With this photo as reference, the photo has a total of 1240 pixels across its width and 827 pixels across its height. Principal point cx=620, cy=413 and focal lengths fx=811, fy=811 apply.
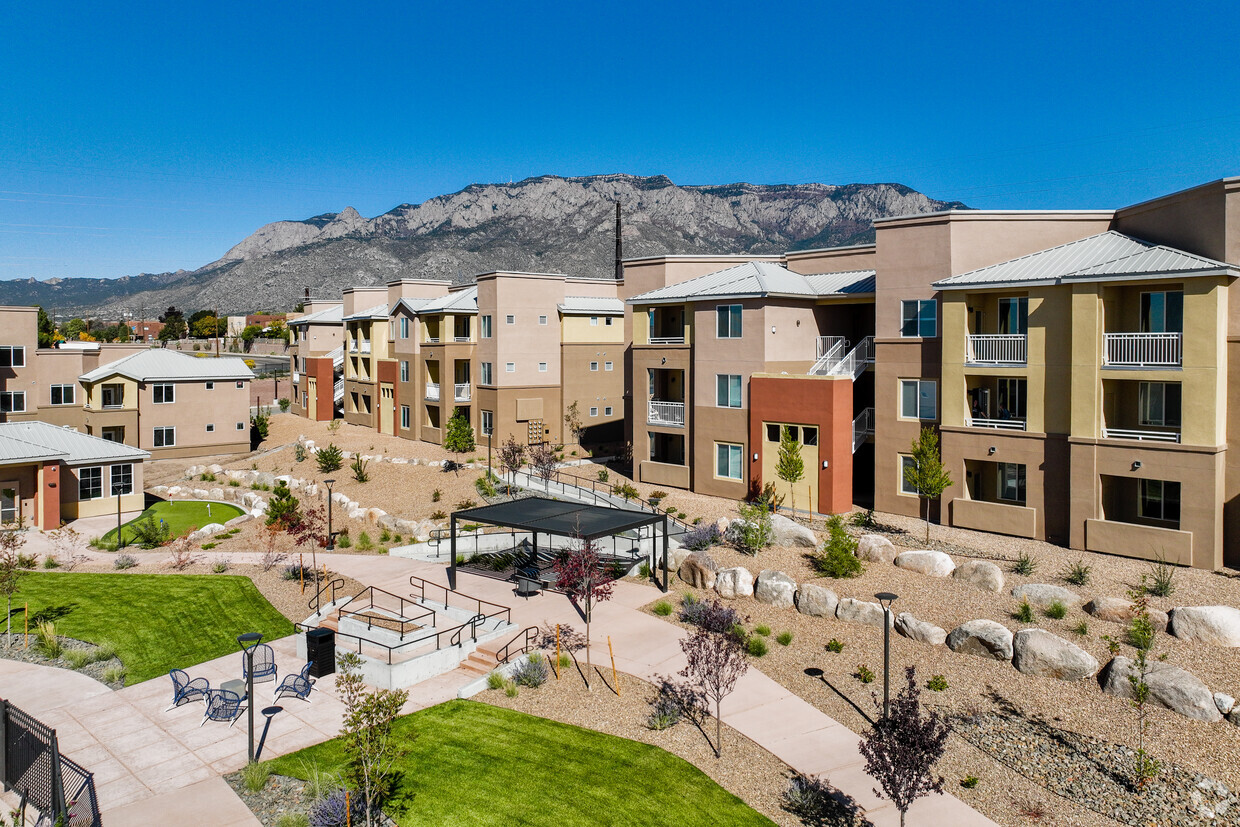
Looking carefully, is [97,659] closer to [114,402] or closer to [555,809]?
[555,809]

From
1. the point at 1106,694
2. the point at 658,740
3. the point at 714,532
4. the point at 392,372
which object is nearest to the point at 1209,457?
the point at 1106,694

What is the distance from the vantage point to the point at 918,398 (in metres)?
30.1

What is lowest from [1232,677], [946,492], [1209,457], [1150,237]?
[1232,677]

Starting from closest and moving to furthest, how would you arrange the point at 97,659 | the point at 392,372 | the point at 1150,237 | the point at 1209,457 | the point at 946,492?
1. the point at 97,659
2. the point at 1209,457
3. the point at 1150,237
4. the point at 946,492
5. the point at 392,372

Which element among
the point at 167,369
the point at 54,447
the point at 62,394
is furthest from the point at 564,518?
the point at 62,394

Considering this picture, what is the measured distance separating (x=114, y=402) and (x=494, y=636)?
1552 inches

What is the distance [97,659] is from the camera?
762 inches

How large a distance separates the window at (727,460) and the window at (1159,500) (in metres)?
14.1

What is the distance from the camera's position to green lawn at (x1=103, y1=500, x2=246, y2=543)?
107 ft

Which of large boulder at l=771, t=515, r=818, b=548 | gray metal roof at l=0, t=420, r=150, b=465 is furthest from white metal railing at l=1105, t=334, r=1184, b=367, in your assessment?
gray metal roof at l=0, t=420, r=150, b=465

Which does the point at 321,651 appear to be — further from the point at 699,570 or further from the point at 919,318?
the point at 919,318

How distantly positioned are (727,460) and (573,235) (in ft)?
429

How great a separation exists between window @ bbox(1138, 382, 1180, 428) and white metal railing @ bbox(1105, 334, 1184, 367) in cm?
135

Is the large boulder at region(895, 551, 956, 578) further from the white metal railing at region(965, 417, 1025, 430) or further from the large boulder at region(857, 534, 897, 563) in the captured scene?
the white metal railing at region(965, 417, 1025, 430)
